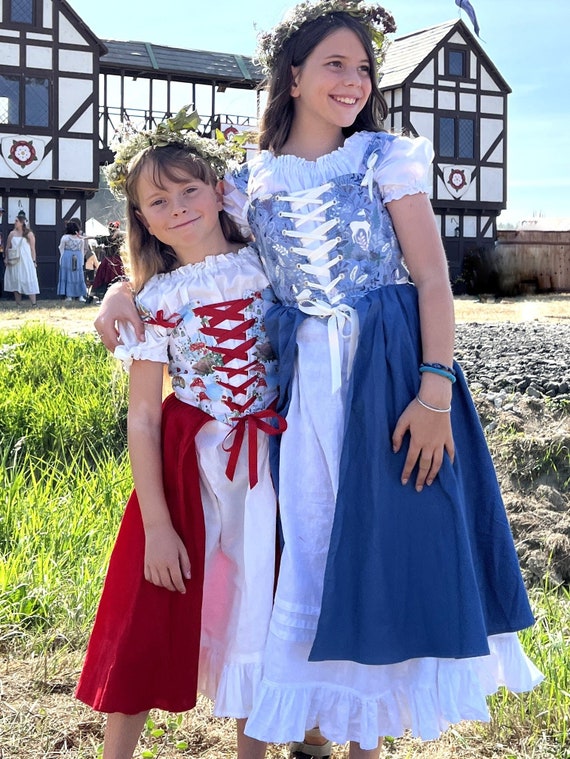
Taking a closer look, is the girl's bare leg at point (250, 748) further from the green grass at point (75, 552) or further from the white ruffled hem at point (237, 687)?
the green grass at point (75, 552)

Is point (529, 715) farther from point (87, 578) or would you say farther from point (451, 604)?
point (87, 578)

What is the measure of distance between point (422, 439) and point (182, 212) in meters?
0.72

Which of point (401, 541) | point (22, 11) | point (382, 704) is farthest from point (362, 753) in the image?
point (22, 11)

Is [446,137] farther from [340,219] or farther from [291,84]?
[340,219]

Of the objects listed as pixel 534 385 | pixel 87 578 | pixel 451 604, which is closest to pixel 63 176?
pixel 534 385

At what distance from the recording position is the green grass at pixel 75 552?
86.0 inches

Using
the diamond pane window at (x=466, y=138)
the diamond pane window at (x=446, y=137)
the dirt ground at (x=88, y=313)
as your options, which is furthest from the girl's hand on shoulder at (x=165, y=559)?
the diamond pane window at (x=466, y=138)

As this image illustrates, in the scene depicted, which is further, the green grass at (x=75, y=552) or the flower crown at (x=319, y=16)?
the green grass at (x=75, y=552)

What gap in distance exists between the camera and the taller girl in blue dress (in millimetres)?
1735

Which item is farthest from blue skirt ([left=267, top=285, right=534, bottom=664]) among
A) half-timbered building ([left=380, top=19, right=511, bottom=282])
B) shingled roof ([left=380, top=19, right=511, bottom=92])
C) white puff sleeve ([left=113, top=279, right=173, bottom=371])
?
shingled roof ([left=380, top=19, right=511, bottom=92])

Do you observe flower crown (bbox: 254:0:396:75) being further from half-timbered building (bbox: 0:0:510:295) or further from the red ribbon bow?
half-timbered building (bbox: 0:0:510:295)

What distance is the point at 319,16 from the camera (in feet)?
6.57

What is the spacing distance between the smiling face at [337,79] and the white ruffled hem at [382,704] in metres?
1.15

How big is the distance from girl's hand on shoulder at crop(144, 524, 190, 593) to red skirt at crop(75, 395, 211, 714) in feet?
0.08
